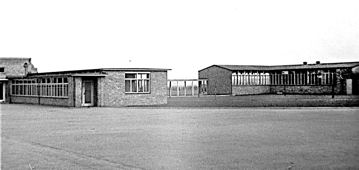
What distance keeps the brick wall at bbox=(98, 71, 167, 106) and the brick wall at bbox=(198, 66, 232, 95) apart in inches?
926

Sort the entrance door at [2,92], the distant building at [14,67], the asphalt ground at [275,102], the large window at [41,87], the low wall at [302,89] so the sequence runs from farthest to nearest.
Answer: the low wall at [302,89], the distant building at [14,67], the entrance door at [2,92], the large window at [41,87], the asphalt ground at [275,102]

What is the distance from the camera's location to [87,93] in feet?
117

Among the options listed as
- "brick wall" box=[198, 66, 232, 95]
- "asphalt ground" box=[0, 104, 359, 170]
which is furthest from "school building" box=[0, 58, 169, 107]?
"brick wall" box=[198, 66, 232, 95]

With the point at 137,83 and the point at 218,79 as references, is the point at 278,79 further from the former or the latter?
the point at 137,83

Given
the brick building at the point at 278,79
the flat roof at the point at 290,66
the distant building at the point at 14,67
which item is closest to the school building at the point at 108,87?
the distant building at the point at 14,67

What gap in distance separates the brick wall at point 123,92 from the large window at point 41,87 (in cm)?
304

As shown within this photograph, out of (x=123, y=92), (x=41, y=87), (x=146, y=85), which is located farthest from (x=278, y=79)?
(x=41, y=87)

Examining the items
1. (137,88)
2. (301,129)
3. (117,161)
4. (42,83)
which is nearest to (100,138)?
(117,161)

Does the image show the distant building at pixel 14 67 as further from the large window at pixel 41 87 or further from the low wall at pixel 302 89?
the low wall at pixel 302 89

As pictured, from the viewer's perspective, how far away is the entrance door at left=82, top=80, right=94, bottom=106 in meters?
35.3

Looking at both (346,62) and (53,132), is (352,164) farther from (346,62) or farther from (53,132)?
(346,62)

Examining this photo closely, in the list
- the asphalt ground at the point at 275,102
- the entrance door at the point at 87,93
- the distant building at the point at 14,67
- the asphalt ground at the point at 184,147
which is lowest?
the asphalt ground at the point at 184,147

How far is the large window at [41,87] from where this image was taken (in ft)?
121

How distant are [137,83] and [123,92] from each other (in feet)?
4.66
